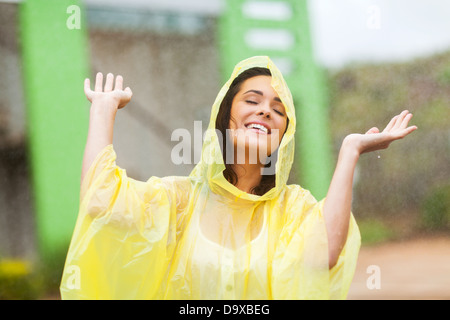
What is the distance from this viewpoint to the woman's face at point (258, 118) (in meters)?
1.62

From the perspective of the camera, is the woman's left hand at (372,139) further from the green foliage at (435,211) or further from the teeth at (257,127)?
the green foliage at (435,211)

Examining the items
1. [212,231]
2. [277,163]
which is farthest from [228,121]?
[212,231]

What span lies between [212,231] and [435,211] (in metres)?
1.63

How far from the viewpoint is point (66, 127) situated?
8.21 feet

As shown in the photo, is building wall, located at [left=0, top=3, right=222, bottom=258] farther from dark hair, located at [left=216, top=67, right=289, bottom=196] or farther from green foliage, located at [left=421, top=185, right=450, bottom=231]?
green foliage, located at [left=421, top=185, right=450, bottom=231]

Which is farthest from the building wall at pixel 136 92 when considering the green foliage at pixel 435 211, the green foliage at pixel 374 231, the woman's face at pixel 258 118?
the green foliage at pixel 435 211

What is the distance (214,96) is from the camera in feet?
8.57

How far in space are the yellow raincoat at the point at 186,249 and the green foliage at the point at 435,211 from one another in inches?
51.4

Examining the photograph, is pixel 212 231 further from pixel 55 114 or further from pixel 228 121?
pixel 55 114

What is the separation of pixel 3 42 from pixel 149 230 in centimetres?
158

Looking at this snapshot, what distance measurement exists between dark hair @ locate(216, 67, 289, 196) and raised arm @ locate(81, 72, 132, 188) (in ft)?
1.08

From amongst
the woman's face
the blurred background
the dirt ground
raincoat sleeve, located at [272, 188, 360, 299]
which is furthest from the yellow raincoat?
the dirt ground
